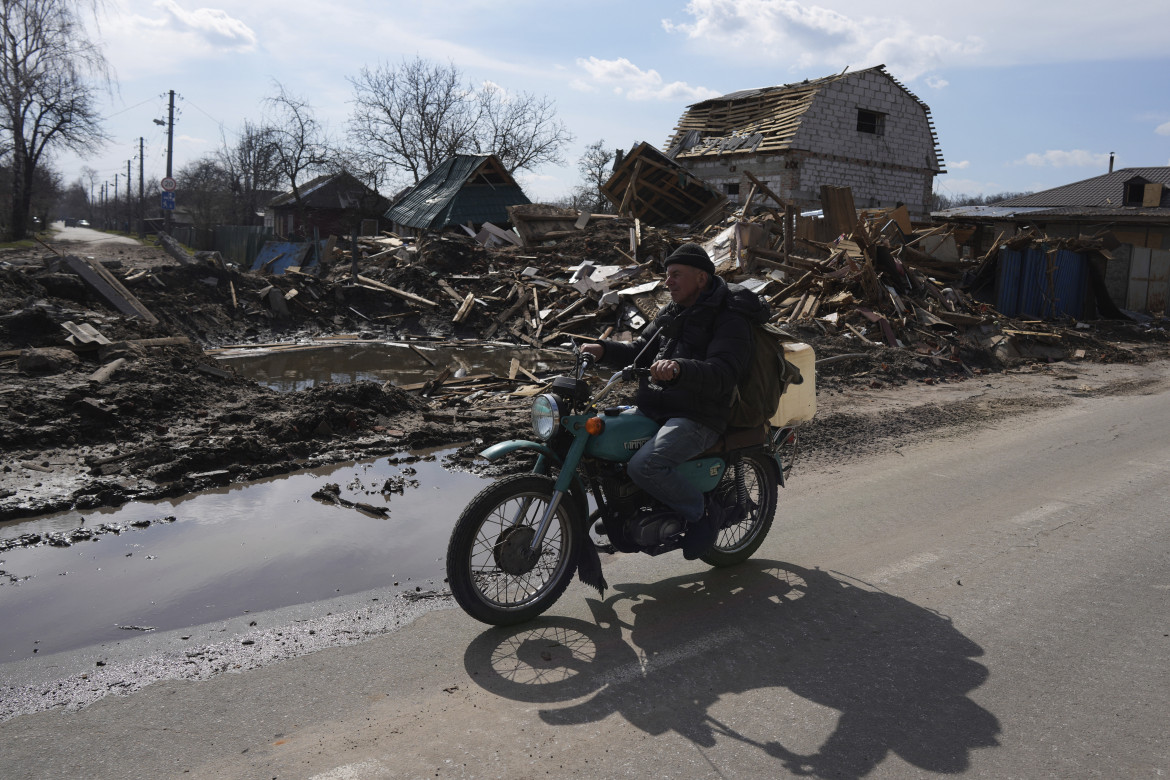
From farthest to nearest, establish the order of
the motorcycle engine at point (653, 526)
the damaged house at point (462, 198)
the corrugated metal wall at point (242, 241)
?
the corrugated metal wall at point (242, 241), the damaged house at point (462, 198), the motorcycle engine at point (653, 526)

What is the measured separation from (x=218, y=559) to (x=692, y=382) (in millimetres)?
3500

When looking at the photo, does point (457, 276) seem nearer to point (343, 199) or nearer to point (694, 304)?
point (694, 304)

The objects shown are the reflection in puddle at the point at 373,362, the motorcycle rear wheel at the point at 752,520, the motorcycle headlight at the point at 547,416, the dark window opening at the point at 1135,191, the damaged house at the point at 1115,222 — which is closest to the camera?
the motorcycle headlight at the point at 547,416

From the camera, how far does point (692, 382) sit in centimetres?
415

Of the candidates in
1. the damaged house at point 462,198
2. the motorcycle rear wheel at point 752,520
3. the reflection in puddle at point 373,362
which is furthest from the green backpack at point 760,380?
the damaged house at point 462,198

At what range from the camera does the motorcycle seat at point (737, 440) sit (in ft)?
15.2

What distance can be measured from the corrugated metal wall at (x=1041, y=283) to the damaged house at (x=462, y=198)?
17.3 m

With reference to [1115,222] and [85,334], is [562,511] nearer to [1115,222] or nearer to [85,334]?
[85,334]

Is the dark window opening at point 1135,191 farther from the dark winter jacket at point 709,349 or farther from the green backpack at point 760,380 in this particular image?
the dark winter jacket at point 709,349

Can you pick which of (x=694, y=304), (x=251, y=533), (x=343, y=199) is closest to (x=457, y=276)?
(x=251, y=533)

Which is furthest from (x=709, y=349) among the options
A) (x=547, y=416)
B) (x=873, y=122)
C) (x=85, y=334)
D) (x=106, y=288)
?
(x=873, y=122)

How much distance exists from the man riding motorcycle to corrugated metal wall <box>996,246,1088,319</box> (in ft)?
61.2

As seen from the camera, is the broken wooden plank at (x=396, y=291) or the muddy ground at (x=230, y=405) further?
the broken wooden plank at (x=396, y=291)

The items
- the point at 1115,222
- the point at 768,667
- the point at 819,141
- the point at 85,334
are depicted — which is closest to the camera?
the point at 768,667
